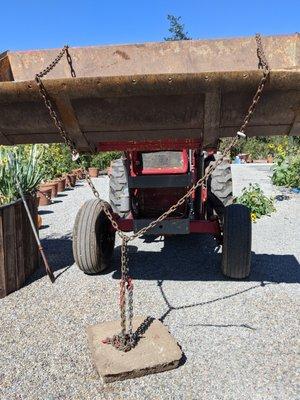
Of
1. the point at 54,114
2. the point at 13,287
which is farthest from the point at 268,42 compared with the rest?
the point at 13,287

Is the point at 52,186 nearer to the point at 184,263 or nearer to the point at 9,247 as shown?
the point at 184,263

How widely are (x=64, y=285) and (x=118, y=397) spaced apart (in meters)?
2.04

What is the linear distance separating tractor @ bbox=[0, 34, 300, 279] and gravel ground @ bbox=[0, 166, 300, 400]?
42cm

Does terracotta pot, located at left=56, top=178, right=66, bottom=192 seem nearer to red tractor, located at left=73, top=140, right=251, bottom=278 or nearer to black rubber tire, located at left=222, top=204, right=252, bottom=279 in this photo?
red tractor, located at left=73, top=140, right=251, bottom=278

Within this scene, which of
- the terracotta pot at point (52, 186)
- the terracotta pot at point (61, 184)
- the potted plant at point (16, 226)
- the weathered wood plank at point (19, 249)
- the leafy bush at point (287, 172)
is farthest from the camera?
the terracotta pot at point (61, 184)

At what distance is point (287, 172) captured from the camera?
1124 cm

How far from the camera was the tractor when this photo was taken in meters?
2.85

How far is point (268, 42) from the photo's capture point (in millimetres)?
3902

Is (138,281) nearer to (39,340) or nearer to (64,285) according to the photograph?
(64,285)

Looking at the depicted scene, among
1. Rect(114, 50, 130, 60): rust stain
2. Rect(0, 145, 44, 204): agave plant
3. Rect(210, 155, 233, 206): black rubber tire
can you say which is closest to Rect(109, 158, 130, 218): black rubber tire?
Rect(210, 155, 233, 206): black rubber tire

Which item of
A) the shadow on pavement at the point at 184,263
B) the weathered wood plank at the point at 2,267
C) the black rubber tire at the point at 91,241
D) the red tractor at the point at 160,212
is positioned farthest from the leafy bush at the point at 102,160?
the weathered wood plank at the point at 2,267

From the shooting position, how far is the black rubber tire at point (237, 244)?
4383 millimetres

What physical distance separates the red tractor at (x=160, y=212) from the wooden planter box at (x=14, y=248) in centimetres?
55

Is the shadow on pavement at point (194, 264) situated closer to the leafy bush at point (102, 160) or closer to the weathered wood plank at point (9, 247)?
the weathered wood plank at point (9, 247)
